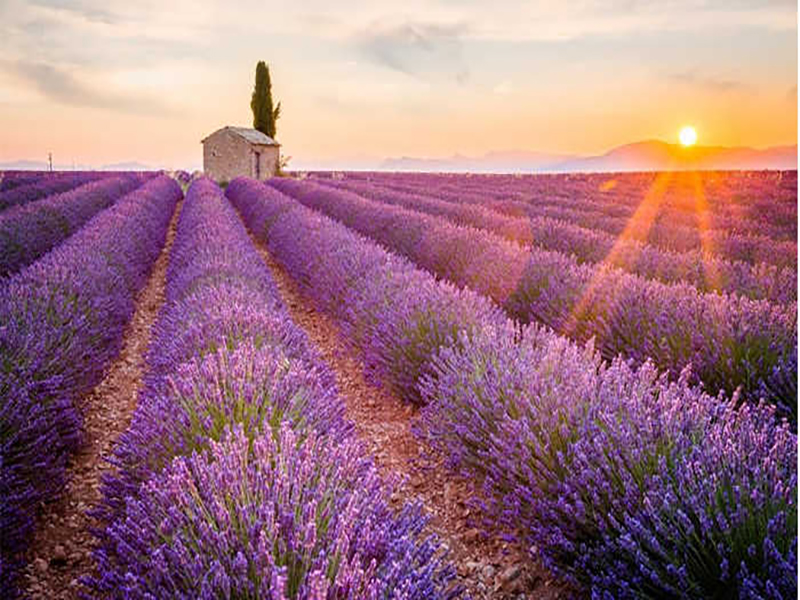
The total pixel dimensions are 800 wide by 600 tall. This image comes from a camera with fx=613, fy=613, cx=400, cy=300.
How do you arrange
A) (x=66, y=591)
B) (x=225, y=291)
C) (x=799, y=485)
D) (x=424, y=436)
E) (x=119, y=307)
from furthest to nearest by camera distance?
1. (x=119, y=307)
2. (x=225, y=291)
3. (x=424, y=436)
4. (x=66, y=591)
5. (x=799, y=485)

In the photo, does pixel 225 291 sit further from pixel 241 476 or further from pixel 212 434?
pixel 241 476

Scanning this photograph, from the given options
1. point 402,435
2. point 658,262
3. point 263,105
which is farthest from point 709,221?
point 263,105

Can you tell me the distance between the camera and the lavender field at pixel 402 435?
152 centimetres

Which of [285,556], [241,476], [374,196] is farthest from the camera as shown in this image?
[374,196]

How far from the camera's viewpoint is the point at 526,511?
221 cm

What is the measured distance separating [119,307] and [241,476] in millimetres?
3764

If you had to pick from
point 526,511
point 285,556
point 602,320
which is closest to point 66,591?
point 285,556

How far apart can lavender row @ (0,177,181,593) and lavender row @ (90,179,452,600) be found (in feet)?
1.04

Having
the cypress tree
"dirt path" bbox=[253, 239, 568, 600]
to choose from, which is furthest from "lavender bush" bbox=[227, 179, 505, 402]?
the cypress tree

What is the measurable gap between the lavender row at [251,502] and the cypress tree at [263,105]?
35.9 metres

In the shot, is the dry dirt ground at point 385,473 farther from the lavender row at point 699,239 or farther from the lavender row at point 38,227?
the lavender row at point 699,239

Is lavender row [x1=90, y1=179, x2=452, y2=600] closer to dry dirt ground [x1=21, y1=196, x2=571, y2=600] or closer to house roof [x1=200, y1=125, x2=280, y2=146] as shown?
dry dirt ground [x1=21, y1=196, x2=571, y2=600]

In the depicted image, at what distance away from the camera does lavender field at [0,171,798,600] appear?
4.99 feet

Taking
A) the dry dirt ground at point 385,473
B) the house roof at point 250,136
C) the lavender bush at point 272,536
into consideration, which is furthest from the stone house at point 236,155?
the lavender bush at point 272,536
